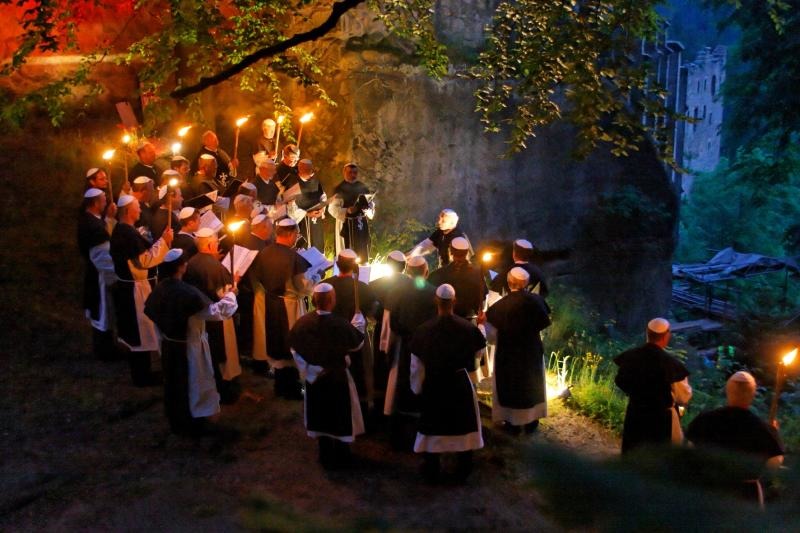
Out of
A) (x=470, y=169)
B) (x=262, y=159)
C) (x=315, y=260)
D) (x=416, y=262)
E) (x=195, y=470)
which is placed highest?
(x=262, y=159)

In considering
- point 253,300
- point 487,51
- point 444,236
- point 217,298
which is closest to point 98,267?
point 253,300

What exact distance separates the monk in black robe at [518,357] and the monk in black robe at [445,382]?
0.84 metres

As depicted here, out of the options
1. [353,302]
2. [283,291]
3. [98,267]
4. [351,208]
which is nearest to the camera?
[353,302]

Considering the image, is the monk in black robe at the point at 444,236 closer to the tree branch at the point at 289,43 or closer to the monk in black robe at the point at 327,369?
the tree branch at the point at 289,43

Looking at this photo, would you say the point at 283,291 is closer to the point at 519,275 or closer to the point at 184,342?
the point at 184,342

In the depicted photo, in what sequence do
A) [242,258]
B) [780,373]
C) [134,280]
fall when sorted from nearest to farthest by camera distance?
[780,373]
[242,258]
[134,280]

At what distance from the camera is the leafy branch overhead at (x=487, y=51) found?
812 centimetres

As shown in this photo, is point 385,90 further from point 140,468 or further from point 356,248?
point 140,468

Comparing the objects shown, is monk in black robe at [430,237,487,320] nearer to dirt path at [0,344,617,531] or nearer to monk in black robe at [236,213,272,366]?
dirt path at [0,344,617,531]

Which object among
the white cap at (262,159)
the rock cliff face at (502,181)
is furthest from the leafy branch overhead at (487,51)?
the rock cliff face at (502,181)

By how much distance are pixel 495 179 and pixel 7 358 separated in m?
9.08

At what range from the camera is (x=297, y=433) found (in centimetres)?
708

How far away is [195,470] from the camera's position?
6305 millimetres

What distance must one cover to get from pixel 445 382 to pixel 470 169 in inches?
329
